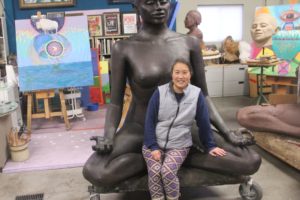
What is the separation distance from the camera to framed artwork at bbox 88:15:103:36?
5.53 meters

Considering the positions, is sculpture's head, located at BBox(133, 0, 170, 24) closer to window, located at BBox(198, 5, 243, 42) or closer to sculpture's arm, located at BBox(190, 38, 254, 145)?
sculpture's arm, located at BBox(190, 38, 254, 145)

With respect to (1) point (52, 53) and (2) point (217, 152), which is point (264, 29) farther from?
(2) point (217, 152)

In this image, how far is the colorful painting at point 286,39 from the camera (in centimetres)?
416

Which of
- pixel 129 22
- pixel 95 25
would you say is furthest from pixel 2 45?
pixel 129 22

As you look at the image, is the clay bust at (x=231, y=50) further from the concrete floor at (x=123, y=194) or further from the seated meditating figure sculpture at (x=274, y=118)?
the concrete floor at (x=123, y=194)

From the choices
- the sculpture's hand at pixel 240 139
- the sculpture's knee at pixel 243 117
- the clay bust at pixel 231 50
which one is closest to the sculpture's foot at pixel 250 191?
the sculpture's hand at pixel 240 139

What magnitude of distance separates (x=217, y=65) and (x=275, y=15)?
4.20ft

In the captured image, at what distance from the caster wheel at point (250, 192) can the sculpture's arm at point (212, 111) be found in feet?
0.93

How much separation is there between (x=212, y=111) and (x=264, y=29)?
2526 mm

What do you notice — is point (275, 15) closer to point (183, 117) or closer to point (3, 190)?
point (183, 117)

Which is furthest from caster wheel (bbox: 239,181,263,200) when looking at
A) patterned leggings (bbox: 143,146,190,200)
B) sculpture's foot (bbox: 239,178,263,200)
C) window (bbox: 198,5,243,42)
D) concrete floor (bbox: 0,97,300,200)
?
window (bbox: 198,5,243,42)

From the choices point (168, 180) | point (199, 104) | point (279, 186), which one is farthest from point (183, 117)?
point (279, 186)

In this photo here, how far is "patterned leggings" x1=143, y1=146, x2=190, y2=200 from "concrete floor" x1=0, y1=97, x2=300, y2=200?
0.45m

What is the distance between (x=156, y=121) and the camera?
1.91 m
